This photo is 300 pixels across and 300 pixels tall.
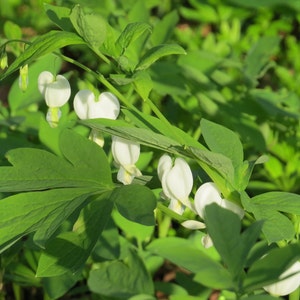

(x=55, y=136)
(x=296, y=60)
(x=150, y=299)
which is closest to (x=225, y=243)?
(x=150, y=299)

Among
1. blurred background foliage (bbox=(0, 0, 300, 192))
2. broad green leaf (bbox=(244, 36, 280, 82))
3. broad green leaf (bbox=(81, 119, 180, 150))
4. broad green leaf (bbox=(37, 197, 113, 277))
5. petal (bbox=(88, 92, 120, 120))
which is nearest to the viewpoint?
broad green leaf (bbox=(81, 119, 180, 150))

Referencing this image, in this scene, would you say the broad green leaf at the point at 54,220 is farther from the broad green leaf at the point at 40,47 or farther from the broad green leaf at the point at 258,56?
the broad green leaf at the point at 258,56

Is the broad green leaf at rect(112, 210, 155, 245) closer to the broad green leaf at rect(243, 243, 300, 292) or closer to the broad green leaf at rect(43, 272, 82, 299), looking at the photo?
the broad green leaf at rect(43, 272, 82, 299)

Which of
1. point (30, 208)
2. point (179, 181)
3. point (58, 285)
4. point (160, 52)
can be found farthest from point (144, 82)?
point (58, 285)

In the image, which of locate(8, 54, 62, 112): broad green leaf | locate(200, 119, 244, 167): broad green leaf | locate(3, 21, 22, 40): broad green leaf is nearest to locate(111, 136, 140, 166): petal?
locate(200, 119, 244, 167): broad green leaf

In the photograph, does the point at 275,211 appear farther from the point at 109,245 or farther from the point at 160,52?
the point at 109,245

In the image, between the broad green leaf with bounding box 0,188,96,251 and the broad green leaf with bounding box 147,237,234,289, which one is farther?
the broad green leaf with bounding box 0,188,96,251

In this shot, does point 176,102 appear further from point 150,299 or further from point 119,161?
point 150,299

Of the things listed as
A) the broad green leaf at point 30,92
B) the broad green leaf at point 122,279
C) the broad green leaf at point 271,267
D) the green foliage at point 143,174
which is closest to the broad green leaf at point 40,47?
the green foliage at point 143,174
